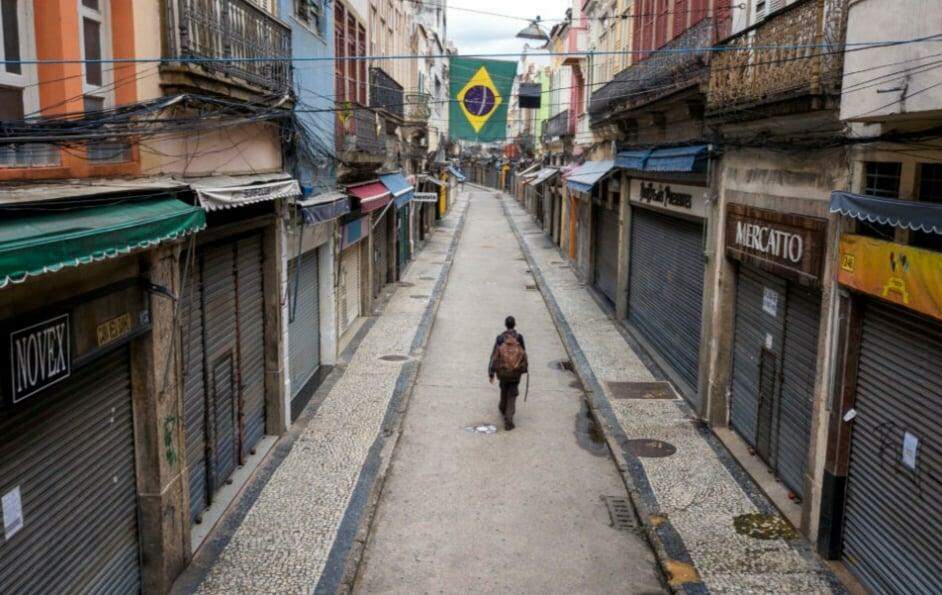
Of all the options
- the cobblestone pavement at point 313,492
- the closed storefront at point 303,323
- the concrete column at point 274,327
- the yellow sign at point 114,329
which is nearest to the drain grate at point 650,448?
the cobblestone pavement at point 313,492

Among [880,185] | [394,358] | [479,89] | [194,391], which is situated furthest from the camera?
[479,89]

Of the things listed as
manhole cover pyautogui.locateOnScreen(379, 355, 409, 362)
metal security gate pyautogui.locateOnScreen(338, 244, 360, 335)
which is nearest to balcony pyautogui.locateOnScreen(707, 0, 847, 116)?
manhole cover pyautogui.locateOnScreen(379, 355, 409, 362)

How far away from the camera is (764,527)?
362 inches

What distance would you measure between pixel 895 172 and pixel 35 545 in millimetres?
7576

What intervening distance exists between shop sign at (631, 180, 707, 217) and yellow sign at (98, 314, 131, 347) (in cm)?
926

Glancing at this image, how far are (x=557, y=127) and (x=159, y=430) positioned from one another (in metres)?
30.7

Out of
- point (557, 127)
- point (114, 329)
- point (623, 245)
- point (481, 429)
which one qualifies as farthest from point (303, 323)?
point (557, 127)

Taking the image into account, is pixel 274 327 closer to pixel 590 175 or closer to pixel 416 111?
pixel 590 175

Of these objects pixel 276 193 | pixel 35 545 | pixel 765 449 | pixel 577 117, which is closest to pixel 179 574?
pixel 35 545

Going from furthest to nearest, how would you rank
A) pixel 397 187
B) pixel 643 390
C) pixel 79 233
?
pixel 397 187
pixel 643 390
pixel 79 233

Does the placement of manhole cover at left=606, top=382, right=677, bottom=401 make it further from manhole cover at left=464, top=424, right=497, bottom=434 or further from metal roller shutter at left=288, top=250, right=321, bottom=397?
metal roller shutter at left=288, top=250, right=321, bottom=397

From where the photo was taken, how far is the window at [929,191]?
271 inches

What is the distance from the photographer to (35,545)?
5.92 meters

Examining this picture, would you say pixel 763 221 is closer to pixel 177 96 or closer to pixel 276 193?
pixel 276 193
